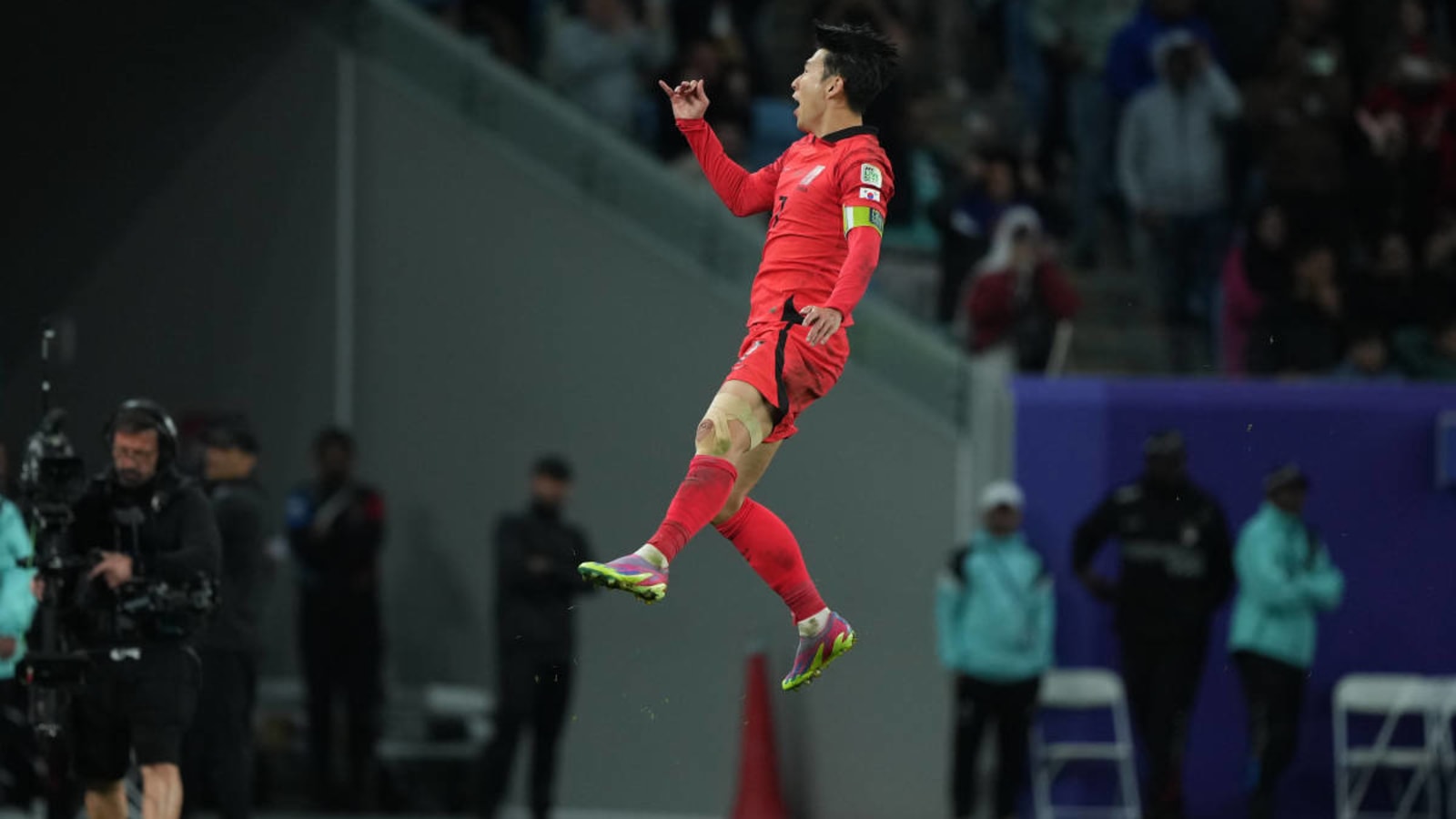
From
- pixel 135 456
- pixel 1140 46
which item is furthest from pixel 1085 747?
pixel 135 456

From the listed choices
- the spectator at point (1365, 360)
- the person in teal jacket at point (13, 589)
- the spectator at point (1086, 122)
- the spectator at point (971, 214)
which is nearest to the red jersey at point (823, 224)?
the spectator at point (971, 214)

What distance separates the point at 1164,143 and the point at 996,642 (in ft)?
9.41

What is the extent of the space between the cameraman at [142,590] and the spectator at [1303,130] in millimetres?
6499

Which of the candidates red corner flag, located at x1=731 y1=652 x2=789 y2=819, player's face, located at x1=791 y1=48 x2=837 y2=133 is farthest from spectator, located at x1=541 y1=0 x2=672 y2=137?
player's face, located at x1=791 y1=48 x2=837 y2=133

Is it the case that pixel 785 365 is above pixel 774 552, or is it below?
above

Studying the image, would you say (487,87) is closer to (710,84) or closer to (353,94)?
(353,94)

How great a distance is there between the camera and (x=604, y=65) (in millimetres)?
11453

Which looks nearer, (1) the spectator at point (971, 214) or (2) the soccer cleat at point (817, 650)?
(2) the soccer cleat at point (817, 650)

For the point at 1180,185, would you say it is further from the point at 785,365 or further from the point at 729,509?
the point at 785,365

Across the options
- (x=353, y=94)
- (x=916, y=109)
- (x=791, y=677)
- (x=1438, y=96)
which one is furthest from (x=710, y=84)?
(x=1438, y=96)

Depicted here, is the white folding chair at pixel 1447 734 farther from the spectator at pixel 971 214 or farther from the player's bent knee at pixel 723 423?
the player's bent knee at pixel 723 423

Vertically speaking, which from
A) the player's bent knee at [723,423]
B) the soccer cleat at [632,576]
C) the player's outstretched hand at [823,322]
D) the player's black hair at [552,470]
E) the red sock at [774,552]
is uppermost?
the player's black hair at [552,470]

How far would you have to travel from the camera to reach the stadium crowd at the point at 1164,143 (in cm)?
1116

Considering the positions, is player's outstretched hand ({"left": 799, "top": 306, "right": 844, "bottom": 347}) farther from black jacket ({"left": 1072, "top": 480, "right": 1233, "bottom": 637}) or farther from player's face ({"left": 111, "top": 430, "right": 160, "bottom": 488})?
black jacket ({"left": 1072, "top": 480, "right": 1233, "bottom": 637})
